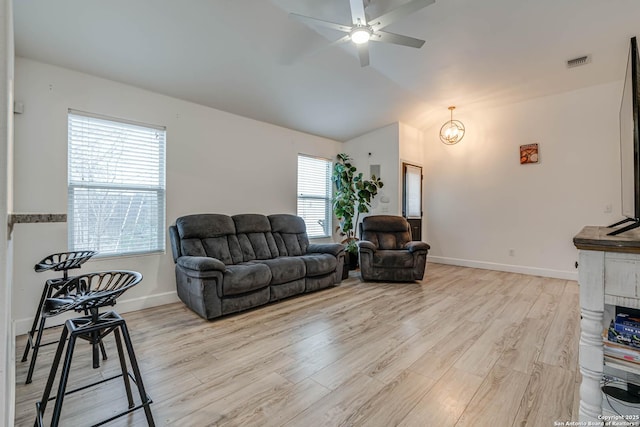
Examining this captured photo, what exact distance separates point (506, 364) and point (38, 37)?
15.2 feet

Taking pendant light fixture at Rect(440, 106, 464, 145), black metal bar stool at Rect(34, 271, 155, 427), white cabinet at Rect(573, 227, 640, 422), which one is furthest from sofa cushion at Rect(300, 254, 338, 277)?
pendant light fixture at Rect(440, 106, 464, 145)

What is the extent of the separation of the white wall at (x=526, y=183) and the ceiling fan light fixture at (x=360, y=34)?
3795mm

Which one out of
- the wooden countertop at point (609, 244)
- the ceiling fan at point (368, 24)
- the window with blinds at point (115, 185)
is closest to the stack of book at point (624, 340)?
the wooden countertop at point (609, 244)

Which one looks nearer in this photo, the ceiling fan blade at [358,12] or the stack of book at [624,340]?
the stack of book at [624,340]

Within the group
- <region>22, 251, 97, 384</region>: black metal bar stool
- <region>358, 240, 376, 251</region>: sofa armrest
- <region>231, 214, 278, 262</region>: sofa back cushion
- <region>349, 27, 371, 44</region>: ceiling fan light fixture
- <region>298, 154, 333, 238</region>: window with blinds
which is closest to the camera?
<region>22, 251, 97, 384</region>: black metal bar stool

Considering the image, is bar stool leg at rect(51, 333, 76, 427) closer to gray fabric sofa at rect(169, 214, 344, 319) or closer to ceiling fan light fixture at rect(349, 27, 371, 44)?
gray fabric sofa at rect(169, 214, 344, 319)

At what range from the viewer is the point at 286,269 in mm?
3527

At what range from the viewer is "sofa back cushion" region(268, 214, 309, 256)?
4.37m

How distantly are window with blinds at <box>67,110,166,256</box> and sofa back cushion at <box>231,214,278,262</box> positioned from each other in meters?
0.96

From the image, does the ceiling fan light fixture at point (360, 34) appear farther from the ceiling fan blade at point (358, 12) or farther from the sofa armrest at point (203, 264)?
the sofa armrest at point (203, 264)

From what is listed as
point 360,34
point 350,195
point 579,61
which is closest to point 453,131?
point 579,61

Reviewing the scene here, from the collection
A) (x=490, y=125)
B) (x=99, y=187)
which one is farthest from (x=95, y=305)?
(x=490, y=125)

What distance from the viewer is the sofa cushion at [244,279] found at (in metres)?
2.99

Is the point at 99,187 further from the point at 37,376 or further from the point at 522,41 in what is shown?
the point at 522,41
